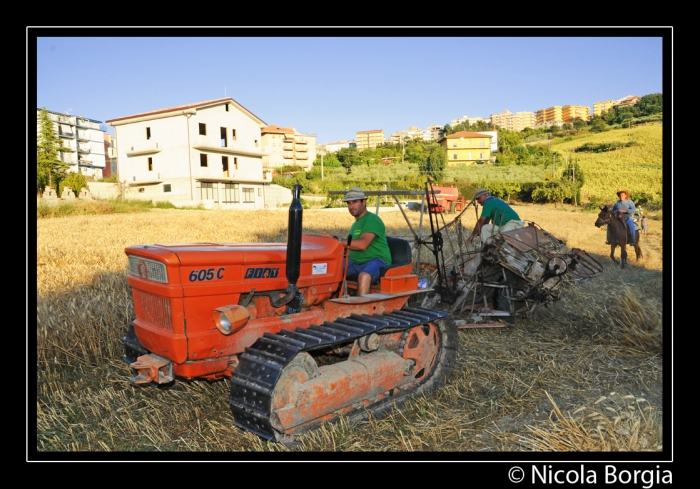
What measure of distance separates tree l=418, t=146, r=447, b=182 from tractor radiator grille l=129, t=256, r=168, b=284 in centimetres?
3116

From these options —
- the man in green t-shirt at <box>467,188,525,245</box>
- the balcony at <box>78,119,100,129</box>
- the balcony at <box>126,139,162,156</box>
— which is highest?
the balcony at <box>78,119,100,129</box>

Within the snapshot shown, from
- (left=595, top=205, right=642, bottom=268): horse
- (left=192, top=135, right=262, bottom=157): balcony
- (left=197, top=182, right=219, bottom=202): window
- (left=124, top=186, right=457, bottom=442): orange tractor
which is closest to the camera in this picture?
(left=124, top=186, right=457, bottom=442): orange tractor

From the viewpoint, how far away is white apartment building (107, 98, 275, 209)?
36188mm

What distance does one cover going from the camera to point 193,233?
49.2ft

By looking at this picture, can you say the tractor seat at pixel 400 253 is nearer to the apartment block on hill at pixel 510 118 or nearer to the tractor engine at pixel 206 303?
the tractor engine at pixel 206 303

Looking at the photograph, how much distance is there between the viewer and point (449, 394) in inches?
180

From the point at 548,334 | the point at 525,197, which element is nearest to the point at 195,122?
the point at 525,197

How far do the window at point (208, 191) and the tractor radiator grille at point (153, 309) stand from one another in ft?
112

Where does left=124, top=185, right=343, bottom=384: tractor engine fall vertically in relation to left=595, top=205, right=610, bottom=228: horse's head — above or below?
below

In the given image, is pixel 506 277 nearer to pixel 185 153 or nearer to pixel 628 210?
pixel 628 210

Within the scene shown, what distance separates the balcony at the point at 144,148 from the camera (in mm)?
36812

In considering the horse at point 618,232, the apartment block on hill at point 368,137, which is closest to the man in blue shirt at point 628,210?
the horse at point 618,232

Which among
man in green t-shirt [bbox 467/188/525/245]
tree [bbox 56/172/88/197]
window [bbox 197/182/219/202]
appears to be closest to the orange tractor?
man in green t-shirt [bbox 467/188/525/245]

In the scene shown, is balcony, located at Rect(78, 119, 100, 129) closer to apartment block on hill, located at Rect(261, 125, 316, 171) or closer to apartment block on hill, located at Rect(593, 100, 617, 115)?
apartment block on hill, located at Rect(261, 125, 316, 171)
